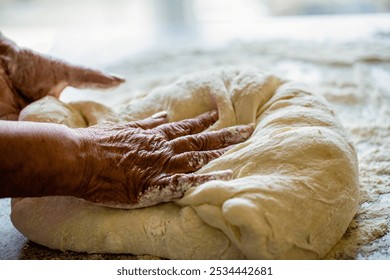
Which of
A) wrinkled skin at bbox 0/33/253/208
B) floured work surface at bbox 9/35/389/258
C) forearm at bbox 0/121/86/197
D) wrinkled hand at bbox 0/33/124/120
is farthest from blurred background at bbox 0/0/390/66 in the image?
forearm at bbox 0/121/86/197

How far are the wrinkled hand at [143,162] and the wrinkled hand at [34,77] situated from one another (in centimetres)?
50

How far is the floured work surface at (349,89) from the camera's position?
136 centimetres

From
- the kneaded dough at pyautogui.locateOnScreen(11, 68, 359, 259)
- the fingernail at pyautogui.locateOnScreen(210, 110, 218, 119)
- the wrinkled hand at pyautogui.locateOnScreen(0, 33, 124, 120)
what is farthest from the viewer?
the wrinkled hand at pyautogui.locateOnScreen(0, 33, 124, 120)

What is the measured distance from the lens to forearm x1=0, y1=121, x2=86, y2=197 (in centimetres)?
118

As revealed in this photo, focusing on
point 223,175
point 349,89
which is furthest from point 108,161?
point 349,89

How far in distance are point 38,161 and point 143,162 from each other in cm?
30

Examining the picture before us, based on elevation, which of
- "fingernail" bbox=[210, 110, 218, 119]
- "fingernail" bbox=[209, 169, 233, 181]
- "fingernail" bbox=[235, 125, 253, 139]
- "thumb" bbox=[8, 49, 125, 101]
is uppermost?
"thumb" bbox=[8, 49, 125, 101]

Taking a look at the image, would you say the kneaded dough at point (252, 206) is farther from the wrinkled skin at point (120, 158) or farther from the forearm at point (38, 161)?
the forearm at point (38, 161)

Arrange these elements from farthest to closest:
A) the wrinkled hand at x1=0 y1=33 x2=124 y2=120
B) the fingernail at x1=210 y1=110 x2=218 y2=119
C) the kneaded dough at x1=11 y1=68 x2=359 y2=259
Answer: the wrinkled hand at x1=0 y1=33 x2=124 y2=120
the fingernail at x1=210 y1=110 x2=218 y2=119
the kneaded dough at x1=11 y1=68 x2=359 y2=259

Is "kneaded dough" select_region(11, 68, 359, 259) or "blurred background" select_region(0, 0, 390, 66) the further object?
"blurred background" select_region(0, 0, 390, 66)

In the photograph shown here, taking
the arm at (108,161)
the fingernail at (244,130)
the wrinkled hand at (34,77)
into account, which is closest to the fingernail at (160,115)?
the arm at (108,161)

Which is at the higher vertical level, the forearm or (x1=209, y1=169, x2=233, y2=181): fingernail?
the forearm

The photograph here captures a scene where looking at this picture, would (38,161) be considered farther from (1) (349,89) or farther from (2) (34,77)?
(1) (349,89)

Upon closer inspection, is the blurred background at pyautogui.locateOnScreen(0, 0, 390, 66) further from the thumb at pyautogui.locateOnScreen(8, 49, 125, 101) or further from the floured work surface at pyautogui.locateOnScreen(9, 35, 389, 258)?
the thumb at pyautogui.locateOnScreen(8, 49, 125, 101)
